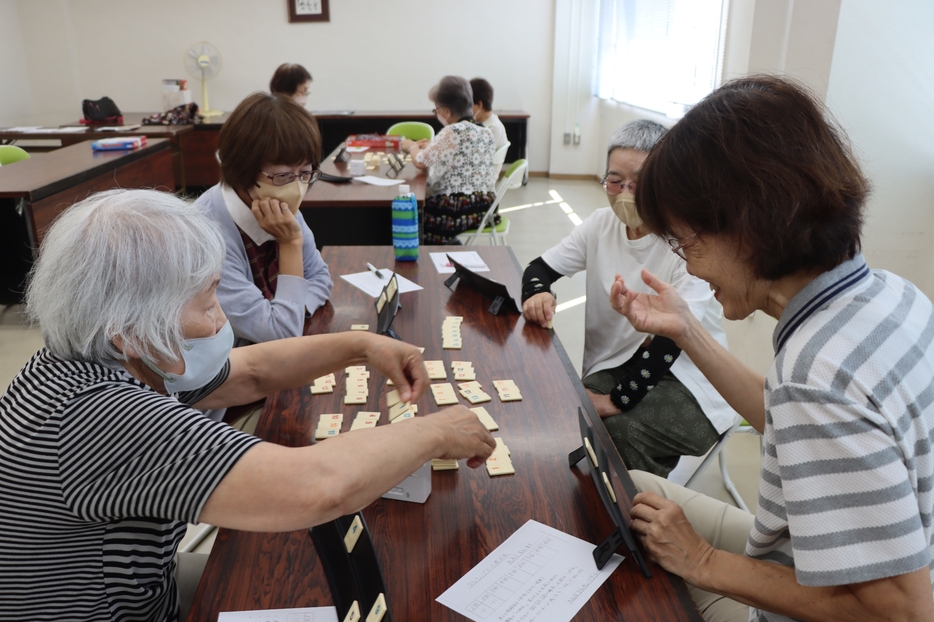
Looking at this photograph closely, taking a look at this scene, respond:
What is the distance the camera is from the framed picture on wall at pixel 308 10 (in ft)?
27.5

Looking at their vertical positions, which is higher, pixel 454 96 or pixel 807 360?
pixel 454 96

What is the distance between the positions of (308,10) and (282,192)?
24.2 ft

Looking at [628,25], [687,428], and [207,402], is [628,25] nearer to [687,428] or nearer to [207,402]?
[687,428]

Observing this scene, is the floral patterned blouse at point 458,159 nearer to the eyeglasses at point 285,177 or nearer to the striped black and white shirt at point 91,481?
the eyeglasses at point 285,177

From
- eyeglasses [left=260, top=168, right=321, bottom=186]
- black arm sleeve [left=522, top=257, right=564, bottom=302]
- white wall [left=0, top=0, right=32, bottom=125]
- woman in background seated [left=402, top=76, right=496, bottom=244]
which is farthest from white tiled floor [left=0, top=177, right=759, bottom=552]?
white wall [left=0, top=0, right=32, bottom=125]

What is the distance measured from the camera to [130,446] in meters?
0.91

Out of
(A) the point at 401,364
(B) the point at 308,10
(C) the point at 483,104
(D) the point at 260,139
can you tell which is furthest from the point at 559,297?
(B) the point at 308,10

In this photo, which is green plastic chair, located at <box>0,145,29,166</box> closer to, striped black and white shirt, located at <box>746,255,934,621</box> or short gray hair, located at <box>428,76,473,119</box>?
short gray hair, located at <box>428,76,473,119</box>

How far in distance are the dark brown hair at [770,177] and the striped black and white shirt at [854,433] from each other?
0.07 metres

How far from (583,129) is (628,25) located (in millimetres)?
1787

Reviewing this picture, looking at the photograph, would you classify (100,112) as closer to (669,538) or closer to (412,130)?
(412,130)

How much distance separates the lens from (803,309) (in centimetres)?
99

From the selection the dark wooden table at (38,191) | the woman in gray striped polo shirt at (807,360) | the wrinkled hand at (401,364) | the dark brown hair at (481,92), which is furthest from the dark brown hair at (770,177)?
the dark brown hair at (481,92)

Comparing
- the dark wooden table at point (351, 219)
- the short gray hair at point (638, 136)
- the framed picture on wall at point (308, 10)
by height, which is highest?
the framed picture on wall at point (308, 10)
